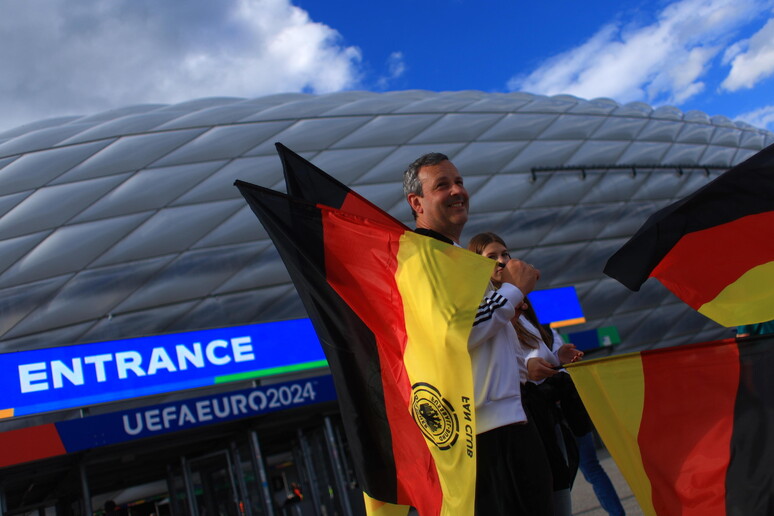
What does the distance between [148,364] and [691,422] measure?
797cm

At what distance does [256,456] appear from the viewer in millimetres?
7781

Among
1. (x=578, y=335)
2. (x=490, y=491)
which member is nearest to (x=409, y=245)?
(x=490, y=491)

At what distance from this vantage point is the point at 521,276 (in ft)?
5.72

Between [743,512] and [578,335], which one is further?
[578,335]

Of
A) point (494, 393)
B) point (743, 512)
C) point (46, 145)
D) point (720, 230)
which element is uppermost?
point (46, 145)

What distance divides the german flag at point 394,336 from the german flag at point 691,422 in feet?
1.61

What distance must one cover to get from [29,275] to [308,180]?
812 centimetres

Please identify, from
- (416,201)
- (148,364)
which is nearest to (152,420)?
(148,364)

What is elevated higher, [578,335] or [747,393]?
[578,335]

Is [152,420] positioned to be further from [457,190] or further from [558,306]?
[558,306]

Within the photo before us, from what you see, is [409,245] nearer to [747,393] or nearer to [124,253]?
[747,393]

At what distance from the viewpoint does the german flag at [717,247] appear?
2188 mm

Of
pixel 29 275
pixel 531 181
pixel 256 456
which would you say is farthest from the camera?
pixel 531 181

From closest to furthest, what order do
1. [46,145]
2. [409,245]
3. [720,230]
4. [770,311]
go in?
[409,245], [770,311], [720,230], [46,145]
